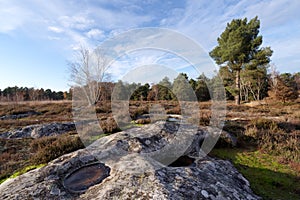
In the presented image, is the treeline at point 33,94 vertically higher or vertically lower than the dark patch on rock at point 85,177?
higher

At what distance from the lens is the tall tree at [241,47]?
21422 mm

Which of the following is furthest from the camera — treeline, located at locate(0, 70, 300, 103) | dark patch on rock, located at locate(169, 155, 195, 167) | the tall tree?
the tall tree

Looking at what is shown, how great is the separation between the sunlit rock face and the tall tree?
21582 mm

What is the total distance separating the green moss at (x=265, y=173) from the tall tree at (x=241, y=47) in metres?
19.0

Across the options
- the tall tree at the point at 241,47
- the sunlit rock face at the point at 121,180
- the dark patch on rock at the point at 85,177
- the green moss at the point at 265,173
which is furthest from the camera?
the tall tree at the point at 241,47

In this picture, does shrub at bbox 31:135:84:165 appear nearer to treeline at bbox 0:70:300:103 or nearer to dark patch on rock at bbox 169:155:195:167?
dark patch on rock at bbox 169:155:195:167

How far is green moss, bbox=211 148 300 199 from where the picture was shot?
372 centimetres

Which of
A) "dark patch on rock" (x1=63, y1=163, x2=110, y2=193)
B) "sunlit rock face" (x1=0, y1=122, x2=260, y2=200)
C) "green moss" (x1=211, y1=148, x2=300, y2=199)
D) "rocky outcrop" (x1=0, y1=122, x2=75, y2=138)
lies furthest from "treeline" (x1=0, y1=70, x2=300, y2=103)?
"dark patch on rock" (x1=63, y1=163, x2=110, y2=193)

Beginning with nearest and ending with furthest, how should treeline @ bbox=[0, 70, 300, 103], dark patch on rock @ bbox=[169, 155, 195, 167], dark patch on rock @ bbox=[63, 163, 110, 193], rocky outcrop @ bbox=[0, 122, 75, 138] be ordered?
dark patch on rock @ bbox=[63, 163, 110, 193]
dark patch on rock @ bbox=[169, 155, 195, 167]
rocky outcrop @ bbox=[0, 122, 75, 138]
treeline @ bbox=[0, 70, 300, 103]

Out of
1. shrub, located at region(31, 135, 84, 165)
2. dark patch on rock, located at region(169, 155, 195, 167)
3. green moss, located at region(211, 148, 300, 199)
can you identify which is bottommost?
green moss, located at region(211, 148, 300, 199)

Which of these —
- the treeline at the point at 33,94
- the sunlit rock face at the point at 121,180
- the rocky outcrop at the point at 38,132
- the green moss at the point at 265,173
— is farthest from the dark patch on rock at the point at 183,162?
the treeline at the point at 33,94

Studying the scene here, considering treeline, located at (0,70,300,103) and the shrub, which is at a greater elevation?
treeline, located at (0,70,300,103)

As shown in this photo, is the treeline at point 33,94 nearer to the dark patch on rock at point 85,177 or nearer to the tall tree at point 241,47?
the tall tree at point 241,47

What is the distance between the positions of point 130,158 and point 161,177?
0.95 m
